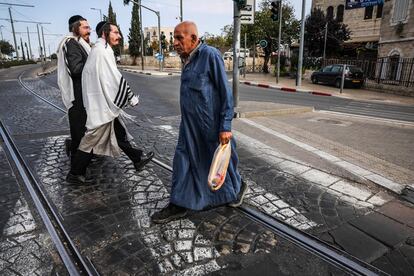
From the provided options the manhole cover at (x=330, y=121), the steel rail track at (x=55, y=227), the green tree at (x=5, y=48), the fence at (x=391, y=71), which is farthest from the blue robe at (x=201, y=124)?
the green tree at (x=5, y=48)

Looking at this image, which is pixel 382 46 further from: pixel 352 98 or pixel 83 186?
pixel 83 186

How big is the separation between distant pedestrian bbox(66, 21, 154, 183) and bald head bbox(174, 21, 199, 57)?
3.62 feet

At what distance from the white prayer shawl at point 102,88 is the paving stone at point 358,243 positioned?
106 inches

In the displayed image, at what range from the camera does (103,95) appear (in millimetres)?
3758

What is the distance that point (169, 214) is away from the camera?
10.4 feet

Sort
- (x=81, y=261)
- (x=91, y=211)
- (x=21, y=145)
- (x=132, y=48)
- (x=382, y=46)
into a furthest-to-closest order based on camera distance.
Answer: (x=132, y=48) → (x=382, y=46) → (x=21, y=145) → (x=91, y=211) → (x=81, y=261)

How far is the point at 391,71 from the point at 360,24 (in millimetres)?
14162

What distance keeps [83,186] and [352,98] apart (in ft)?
47.9

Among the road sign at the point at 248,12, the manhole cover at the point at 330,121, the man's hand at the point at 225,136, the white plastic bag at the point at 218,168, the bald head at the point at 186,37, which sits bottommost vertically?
the manhole cover at the point at 330,121

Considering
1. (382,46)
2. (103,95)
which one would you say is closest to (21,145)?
(103,95)

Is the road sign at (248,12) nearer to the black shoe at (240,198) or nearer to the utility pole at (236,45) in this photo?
the utility pole at (236,45)

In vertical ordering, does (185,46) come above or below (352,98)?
above

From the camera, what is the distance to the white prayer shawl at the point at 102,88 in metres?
3.64

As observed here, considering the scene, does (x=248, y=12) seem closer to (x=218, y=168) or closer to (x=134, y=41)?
(x=218, y=168)
